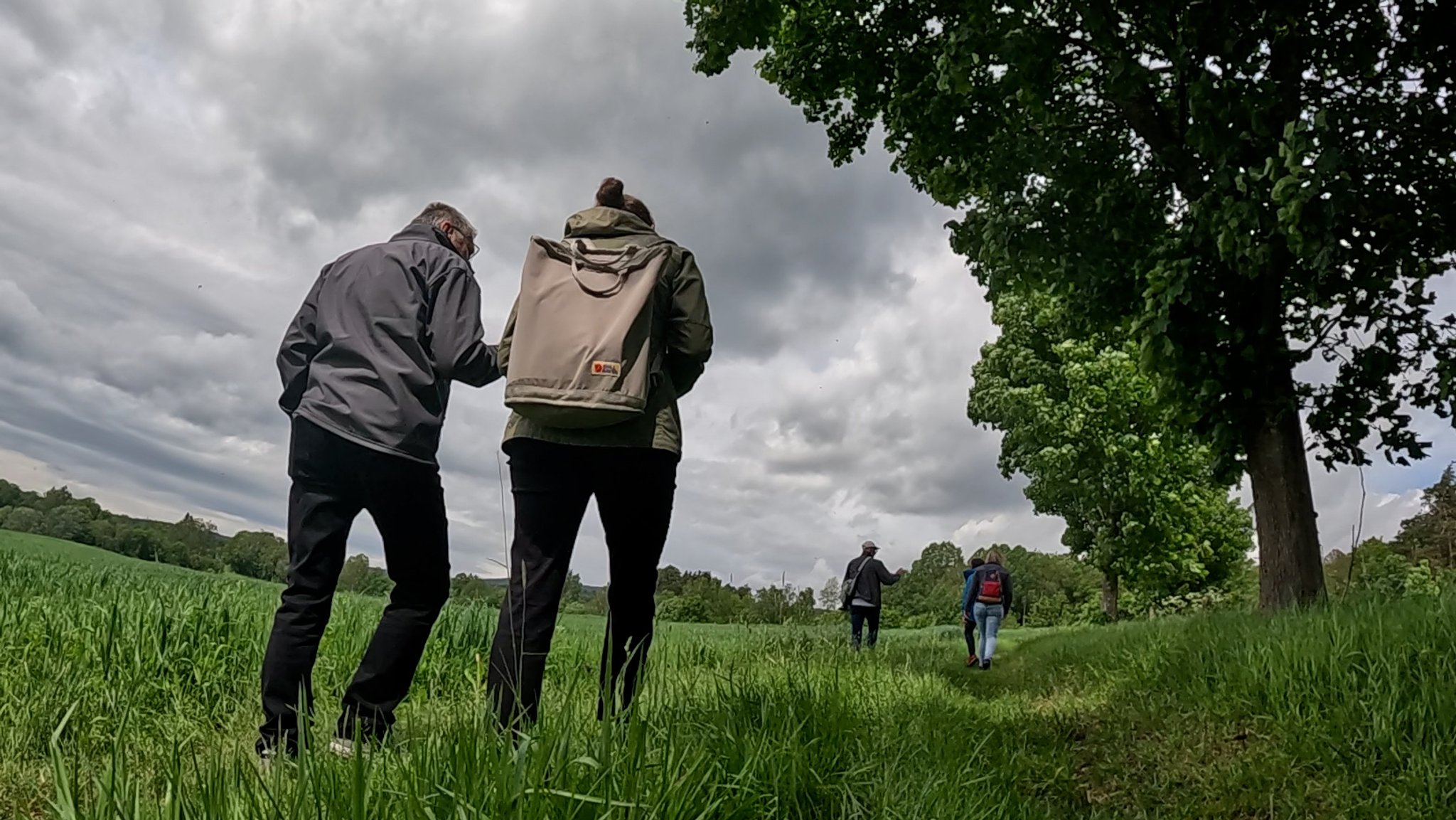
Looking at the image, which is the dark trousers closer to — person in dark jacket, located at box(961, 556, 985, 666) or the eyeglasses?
person in dark jacket, located at box(961, 556, 985, 666)

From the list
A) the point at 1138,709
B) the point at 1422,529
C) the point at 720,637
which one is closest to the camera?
the point at 1138,709

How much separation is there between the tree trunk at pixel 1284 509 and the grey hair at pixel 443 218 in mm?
6640

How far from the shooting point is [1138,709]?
5.03 m

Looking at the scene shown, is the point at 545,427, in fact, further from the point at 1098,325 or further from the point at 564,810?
the point at 1098,325

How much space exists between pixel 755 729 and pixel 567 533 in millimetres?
940

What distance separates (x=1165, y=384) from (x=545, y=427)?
239 inches

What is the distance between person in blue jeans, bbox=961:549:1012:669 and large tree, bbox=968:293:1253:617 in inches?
380

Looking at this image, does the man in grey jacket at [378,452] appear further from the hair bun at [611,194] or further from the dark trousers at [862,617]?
the dark trousers at [862,617]

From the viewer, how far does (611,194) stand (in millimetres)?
3381

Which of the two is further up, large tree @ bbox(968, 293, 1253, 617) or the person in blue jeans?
large tree @ bbox(968, 293, 1253, 617)

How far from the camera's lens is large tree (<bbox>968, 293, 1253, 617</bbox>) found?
891 inches

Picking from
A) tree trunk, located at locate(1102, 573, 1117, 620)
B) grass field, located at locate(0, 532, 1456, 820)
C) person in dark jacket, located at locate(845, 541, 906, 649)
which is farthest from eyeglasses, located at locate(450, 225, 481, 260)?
tree trunk, located at locate(1102, 573, 1117, 620)

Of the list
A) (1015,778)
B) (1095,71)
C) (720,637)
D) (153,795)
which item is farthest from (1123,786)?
(1095,71)

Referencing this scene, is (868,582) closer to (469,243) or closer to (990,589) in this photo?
(990,589)
